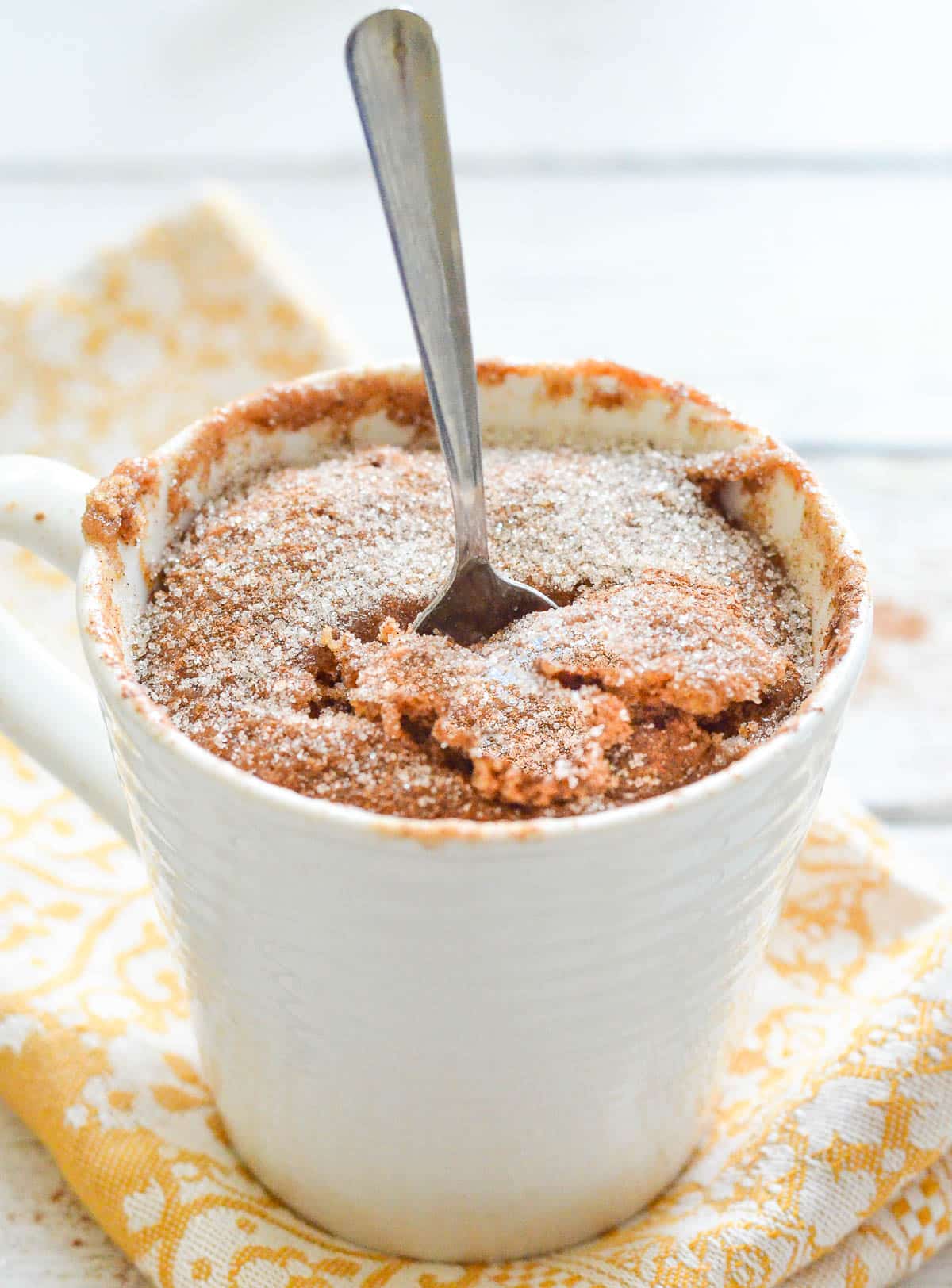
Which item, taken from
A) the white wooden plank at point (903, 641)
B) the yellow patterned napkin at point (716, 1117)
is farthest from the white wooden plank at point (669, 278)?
the yellow patterned napkin at point (716, 1117)

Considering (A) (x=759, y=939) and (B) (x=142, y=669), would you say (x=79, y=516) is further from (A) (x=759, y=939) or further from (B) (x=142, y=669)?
(A) (x=759, y=939)

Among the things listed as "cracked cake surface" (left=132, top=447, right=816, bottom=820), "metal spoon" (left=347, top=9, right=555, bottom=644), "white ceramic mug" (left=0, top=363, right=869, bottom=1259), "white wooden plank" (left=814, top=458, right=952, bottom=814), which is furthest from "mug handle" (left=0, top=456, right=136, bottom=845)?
"white wooden plank" (left=814, top=458, right=952, bottom=814)

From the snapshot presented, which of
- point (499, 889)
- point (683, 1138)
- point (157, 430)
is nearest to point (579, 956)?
point (499, 889)

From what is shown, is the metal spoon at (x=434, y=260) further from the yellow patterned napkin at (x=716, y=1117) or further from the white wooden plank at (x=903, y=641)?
the white wooden plank at (x=903, y=641)

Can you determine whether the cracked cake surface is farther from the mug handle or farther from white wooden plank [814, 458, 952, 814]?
white wooden plank [814, 458, 952, 814]

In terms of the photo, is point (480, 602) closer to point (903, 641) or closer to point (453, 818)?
point (453, 818)

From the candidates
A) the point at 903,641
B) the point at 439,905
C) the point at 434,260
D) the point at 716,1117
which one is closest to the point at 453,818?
the point at 439,905
